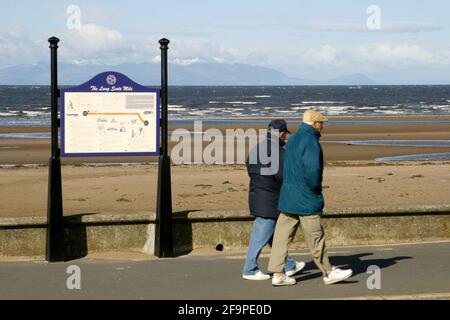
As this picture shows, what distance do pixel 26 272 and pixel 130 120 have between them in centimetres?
214

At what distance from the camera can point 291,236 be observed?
8.41 meters

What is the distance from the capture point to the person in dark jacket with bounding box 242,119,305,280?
845cm

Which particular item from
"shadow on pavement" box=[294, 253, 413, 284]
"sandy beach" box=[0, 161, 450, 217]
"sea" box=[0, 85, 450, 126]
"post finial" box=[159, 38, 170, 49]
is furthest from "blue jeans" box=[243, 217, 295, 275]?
"sea" box=[0, 85, 450, 126]

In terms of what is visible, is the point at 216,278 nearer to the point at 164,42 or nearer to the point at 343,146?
the point at 164,42

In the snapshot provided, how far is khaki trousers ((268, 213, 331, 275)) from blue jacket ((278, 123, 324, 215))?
0.41 feet

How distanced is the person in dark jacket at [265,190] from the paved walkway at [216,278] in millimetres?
176

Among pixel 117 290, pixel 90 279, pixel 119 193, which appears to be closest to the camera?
pixel 117 290

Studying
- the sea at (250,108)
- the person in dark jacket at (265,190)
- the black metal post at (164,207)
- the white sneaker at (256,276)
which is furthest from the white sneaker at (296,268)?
the sea at (250,108)

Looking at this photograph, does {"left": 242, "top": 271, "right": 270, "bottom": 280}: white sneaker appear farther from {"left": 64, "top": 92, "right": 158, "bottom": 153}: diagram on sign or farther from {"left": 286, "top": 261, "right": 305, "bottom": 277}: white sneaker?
{"left": 64, "top": 92, "right": 158, "bottom": 153}: diagram on sign

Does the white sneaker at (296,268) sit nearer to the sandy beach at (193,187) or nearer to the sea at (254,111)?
the sandy beach at (193,187)

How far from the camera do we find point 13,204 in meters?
15.6

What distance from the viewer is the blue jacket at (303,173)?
805 cm

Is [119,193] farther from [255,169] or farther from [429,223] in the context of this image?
[255,169]
